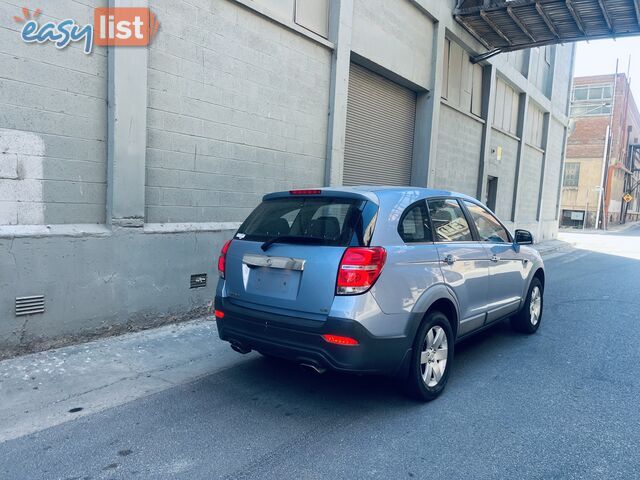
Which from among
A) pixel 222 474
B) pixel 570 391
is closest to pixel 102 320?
pixel 222 474

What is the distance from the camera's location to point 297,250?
378cm

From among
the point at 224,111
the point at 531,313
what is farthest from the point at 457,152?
Answer: the point at 224,111

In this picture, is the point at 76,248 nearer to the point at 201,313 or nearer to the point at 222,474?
the point at 201,313

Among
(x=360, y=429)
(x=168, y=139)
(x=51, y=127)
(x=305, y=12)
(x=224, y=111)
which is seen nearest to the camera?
(x=360, y=429)

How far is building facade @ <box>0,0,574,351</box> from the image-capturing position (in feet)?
16.0

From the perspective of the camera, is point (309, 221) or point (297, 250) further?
point (309, 221)

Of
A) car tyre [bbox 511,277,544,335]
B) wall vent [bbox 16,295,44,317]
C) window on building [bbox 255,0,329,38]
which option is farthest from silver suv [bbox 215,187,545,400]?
window on building [bbox 255,0,329,38]

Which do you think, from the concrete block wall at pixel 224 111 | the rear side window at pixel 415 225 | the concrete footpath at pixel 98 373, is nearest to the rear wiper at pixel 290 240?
the rear side window at pixel 415 225

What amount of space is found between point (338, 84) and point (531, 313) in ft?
16.6

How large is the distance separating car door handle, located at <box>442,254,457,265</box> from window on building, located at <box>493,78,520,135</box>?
13713 mm

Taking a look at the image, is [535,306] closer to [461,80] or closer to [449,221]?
[449,221]

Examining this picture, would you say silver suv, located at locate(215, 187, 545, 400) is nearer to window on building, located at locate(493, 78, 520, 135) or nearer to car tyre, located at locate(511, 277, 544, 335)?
car tyre, located at locate(511, 277, 544, 335)

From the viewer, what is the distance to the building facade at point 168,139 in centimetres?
488

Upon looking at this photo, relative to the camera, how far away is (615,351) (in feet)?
18.6
